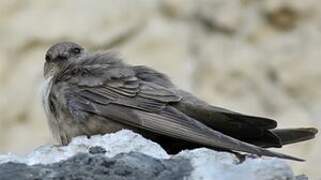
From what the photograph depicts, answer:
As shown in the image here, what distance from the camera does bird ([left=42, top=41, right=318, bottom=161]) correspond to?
135 inches

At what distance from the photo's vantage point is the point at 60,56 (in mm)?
4035

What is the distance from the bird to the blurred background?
2594mm

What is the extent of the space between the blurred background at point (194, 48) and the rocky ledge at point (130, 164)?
10.7ft

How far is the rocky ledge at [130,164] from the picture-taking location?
2869 mm

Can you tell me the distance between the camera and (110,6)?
6.62 meters

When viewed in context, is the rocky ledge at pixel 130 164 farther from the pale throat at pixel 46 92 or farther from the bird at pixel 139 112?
the pale throat at pixel 46 92

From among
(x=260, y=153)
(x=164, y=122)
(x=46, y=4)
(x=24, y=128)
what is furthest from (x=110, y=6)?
(x=260, y=153)

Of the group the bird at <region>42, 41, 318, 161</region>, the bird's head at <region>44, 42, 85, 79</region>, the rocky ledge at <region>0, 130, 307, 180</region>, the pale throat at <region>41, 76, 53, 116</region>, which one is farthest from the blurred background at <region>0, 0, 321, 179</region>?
the rocky ledge at <region>0, 130, 307, 180</region>

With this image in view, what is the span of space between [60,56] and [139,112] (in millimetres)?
506

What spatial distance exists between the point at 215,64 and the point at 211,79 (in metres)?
0.08

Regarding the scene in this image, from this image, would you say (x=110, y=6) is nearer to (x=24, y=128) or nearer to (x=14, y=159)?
(x=24, y=128)

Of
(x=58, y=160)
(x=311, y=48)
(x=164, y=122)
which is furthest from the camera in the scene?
(x=311, y=48)

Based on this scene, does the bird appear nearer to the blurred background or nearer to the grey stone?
the grey stone

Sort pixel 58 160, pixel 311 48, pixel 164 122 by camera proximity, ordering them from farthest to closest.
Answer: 1. pixel 311 48
2. pixel 164 122
3. pixel 58 160
